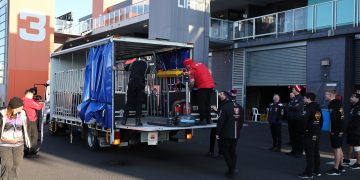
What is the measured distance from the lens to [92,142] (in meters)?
11.5

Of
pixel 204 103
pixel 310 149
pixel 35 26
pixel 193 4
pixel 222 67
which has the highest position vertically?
pixel 35 26

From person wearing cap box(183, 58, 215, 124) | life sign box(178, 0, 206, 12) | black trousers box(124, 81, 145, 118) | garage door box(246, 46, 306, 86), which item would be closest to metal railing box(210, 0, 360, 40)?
garage door box(246, 46, 306, 86)

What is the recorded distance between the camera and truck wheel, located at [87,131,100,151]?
11.4 m

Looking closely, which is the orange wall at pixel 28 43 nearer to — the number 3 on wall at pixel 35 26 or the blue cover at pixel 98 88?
the number 3 on wall at pixel 35 26

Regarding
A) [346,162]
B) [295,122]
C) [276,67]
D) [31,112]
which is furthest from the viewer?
[276,67]

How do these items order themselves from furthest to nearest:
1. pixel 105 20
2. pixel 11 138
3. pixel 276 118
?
pixel 105 20 → pixel 276 118 → pixel 11 138

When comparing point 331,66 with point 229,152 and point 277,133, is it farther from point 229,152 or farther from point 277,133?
point 229,152

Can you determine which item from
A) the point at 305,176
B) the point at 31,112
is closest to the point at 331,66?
the point at 305,176

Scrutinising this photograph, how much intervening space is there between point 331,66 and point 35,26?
25640mm

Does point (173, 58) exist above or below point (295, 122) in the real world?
above

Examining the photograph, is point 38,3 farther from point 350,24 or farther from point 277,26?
point 350,24

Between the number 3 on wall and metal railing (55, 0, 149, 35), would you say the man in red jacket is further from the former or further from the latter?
the number 3 on wall

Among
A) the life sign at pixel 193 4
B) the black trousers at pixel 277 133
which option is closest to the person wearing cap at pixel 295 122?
the black trousers at pixel 277 133

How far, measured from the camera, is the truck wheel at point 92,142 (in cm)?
1138
